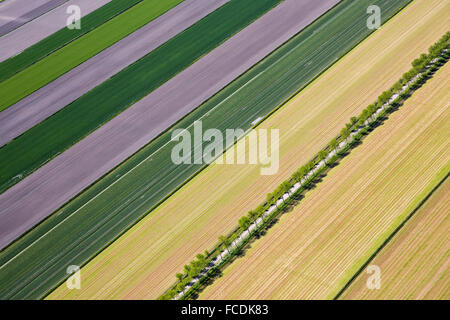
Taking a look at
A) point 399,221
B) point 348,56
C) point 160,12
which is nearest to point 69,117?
point 160,12

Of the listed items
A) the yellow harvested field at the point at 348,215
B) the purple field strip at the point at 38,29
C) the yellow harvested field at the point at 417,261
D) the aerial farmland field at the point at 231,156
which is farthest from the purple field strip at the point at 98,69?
the yellow harvested field at the point at 417,261

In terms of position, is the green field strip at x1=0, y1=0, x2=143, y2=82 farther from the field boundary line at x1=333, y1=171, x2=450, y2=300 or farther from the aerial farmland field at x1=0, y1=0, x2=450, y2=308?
the field boundary line at x1=333, y1=171, x2=450, y2=300

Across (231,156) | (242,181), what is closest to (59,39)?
(231,156)

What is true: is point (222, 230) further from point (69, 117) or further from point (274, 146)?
point (69, 117)

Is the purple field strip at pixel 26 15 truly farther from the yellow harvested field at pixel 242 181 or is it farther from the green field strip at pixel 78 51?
the yellow harvested field at pixel 242 181

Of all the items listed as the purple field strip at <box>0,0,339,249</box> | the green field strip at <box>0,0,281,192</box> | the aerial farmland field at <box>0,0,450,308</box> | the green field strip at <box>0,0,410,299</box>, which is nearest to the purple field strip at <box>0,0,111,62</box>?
the aerial farmland field at <box>0,0,450,308</box>
